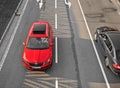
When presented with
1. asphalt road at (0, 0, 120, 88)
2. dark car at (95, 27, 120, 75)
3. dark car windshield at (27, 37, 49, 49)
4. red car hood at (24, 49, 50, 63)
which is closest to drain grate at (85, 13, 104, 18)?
asphalt road at (0, 0, 120, 88)

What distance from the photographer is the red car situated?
16.3 m

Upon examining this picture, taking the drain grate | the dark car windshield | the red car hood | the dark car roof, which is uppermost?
the dark car roof

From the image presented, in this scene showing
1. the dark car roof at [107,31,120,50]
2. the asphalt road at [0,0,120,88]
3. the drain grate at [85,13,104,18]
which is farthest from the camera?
the drain grate at [85,13,104,18]

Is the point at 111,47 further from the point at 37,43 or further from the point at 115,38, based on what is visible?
the point at 37,43

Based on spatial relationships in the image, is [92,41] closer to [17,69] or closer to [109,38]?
[109,38]

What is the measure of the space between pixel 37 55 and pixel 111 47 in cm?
473

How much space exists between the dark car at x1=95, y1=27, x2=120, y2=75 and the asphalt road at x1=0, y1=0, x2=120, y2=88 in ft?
2.34

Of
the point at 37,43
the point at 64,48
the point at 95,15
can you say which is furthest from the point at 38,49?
the point at 95,15

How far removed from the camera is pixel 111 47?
1689 cm

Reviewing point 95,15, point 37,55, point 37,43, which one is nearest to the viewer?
point 37,55

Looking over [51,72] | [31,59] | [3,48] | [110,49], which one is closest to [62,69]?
[51,72]

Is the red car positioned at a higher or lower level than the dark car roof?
lower

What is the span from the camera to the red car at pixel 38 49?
1633 cm

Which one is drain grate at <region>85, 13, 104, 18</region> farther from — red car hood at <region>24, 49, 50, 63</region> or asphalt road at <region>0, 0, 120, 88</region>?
red car hood at <region>24, 49, 50, 63</region>
